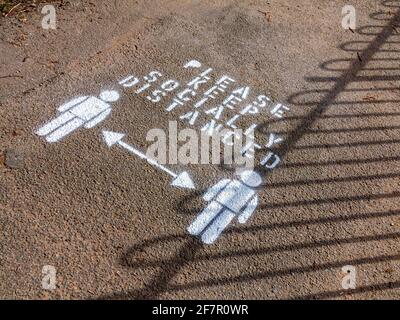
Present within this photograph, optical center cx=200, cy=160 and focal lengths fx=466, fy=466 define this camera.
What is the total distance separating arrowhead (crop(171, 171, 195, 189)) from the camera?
4293mm

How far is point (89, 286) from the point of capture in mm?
3488

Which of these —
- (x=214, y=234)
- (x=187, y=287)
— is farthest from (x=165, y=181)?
(x=187, y=287)

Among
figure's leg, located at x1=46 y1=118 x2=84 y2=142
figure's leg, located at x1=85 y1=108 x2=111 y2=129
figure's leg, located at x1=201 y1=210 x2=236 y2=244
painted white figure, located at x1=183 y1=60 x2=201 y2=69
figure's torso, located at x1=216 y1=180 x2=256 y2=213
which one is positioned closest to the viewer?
figure's leg, located at x1=201 y1=210 x2=236 y2=244

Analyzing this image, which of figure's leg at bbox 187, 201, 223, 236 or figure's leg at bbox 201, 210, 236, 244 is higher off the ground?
figure's leg at bbox 187, 201, 223, 236

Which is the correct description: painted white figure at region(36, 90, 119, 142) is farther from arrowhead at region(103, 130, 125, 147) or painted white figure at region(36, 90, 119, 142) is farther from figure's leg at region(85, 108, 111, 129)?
arrowhead at region(103, 130, 125, 147)

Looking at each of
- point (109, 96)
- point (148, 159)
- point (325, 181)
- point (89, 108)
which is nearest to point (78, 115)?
point (89, 108)

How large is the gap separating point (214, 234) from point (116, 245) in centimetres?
82

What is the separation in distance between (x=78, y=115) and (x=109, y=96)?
44cm

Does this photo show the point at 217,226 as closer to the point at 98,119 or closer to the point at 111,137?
the point at 111,137

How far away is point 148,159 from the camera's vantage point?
4.49 m

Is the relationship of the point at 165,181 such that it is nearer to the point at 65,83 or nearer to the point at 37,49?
the point at 65,83

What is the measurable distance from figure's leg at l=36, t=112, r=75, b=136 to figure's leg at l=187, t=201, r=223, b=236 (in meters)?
1.75

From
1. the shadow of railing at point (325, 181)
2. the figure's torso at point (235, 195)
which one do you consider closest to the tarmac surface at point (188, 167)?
the shadow of railing at point (325, 181)

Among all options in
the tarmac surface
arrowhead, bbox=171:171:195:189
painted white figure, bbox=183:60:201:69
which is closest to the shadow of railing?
the tarmac surface
